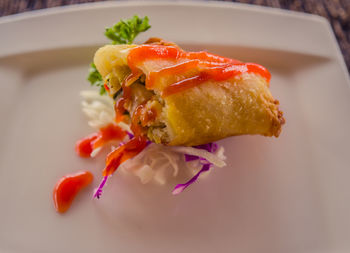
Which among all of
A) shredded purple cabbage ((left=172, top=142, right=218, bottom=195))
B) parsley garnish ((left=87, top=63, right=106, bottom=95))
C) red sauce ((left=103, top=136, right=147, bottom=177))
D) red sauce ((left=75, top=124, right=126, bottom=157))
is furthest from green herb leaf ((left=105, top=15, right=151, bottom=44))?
shredded purple cabbage ((left=172, top=142, right=218, bottom=195))

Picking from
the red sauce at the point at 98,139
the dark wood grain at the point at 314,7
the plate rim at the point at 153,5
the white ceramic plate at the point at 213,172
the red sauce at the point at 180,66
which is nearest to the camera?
the red sauce at the point at 180,66

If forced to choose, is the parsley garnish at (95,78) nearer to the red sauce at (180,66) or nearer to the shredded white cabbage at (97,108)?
the shredded white cabbage at (97,108)

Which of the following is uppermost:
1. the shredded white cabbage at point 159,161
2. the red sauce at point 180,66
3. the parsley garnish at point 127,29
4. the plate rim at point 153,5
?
the plate rim at point 153,5

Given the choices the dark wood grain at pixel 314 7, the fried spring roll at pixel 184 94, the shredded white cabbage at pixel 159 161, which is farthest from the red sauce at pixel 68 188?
the dark wood grain at pixel 314 7

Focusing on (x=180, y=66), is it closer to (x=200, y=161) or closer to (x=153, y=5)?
(x=200, y=161)

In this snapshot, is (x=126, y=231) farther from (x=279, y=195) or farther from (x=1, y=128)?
(x=1, y=128)

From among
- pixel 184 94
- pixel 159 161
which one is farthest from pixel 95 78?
pixel 184 94

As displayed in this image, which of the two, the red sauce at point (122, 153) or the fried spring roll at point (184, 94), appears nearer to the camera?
the fried spring roll at point (184, 94)
